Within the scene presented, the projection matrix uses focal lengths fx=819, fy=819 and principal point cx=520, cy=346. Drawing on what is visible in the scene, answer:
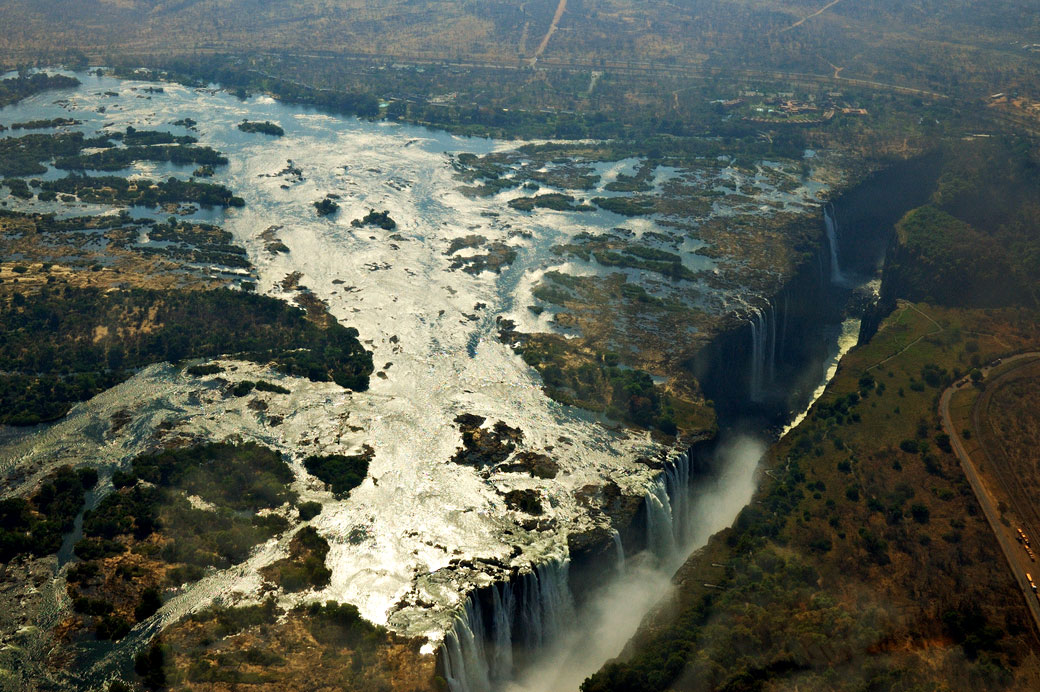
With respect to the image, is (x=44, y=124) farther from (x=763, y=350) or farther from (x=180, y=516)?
(x=763, y=350)

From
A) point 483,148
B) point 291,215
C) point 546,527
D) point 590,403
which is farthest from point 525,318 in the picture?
point 483,148

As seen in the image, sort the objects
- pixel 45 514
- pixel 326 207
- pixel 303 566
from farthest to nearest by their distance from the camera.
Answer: pixel 326 207 → pixel 45 514 → pixel 303 566

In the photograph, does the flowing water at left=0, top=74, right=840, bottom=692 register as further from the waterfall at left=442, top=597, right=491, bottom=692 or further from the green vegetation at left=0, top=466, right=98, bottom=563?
the green vegetation at left=0, top=466, right=98, bottom=563

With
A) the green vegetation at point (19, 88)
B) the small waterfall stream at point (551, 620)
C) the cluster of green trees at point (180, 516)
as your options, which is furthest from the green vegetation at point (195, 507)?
the green vegetation at point (19, 88)

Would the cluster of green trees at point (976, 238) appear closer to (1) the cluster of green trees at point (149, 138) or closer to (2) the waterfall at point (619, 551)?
(2) the waterfall at point (619, 551)

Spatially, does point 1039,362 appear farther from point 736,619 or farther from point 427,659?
point 427,659

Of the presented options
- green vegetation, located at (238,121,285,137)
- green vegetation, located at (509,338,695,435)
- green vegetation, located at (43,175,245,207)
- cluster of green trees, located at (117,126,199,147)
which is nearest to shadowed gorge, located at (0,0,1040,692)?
green vegetation, located at (509,338,695,435)

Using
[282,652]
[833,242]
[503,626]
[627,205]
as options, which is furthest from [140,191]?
[833,242]
